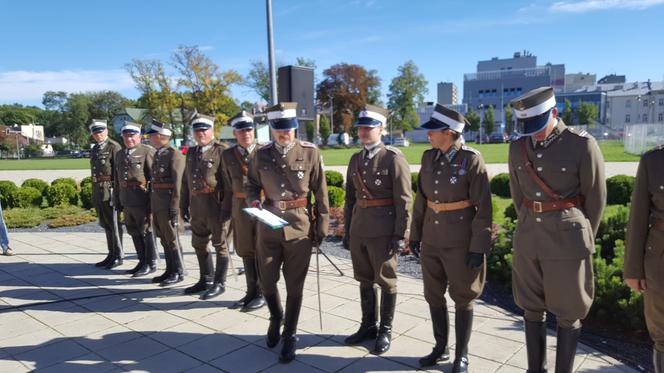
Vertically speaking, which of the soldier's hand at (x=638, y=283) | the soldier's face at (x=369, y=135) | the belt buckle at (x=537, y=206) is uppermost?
the soldier's face at (x=369, y=135)

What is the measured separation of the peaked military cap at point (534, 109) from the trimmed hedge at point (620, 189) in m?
8.71

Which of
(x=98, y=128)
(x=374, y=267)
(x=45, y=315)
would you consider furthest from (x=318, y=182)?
(x=98, y=128)

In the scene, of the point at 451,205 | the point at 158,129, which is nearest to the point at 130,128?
the point at 158,129

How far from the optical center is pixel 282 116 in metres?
4.29

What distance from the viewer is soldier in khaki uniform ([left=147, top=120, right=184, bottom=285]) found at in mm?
6371

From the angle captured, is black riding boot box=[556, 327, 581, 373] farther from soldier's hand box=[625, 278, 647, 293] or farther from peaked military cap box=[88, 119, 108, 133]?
peaked military cap box=[88, 119, 108, 133]

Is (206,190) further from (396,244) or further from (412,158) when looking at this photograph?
(412,158)

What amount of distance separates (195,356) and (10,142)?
291ft

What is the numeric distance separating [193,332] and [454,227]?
292 cm

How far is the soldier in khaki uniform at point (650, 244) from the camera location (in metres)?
2.80

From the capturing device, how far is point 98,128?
7668 mm

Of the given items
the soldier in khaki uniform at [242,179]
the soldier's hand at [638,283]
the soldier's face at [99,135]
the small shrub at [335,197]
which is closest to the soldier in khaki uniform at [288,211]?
the soldier in khaki uniform at [242,179]

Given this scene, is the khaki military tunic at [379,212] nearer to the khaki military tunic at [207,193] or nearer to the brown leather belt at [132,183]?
the khaki military tunic at [207,193]

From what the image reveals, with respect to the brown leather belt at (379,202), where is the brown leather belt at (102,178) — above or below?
above
